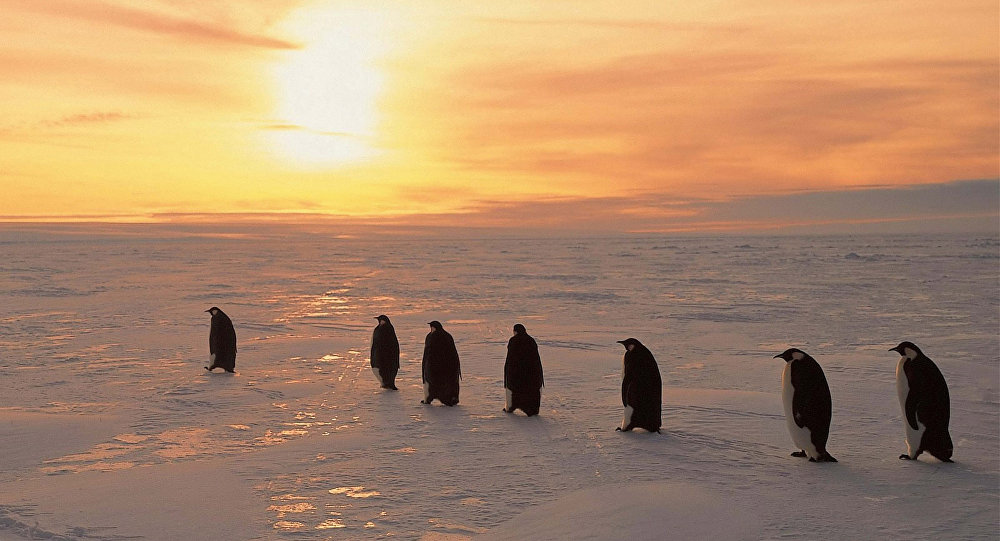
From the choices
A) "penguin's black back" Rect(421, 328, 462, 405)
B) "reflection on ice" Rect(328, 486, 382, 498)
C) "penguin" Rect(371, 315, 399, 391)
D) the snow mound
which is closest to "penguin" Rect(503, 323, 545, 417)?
"penguin's black back" Rect(421, 328, 462, 405)

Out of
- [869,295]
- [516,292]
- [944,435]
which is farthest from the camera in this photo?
[516,292]

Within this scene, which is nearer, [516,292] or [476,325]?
[476,325]

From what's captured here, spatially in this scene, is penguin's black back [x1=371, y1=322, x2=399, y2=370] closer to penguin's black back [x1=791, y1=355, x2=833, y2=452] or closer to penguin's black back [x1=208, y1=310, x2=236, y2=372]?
penguin's black back [x1=208, y1=310, x2=236, y2=372]

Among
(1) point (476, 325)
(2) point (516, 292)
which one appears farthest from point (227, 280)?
(1) point (476, 325)

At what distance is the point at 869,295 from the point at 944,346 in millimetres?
9740

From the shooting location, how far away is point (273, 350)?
38.0 feet

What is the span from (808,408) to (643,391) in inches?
53.6

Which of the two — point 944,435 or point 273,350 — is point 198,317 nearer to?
point 273,350

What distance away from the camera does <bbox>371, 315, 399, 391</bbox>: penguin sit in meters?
8.69

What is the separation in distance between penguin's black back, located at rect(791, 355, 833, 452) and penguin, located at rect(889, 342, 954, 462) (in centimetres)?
58

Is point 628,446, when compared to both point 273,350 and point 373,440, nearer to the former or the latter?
point 373,440

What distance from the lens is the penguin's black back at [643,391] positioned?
21.9 ft

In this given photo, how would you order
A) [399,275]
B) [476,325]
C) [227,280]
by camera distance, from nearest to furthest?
1. [476,325]
2. [227,280]
3. [399,275]

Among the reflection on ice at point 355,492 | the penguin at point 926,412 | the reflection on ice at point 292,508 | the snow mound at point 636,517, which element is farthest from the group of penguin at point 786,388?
the reflection on ice at point 292,508
